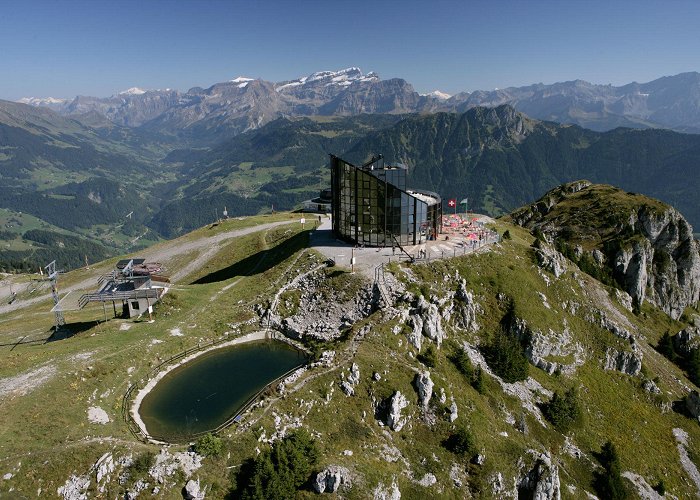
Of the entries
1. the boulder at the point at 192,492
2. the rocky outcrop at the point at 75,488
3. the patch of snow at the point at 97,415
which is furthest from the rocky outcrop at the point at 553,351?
the rocky outcrop at the point at 75,488

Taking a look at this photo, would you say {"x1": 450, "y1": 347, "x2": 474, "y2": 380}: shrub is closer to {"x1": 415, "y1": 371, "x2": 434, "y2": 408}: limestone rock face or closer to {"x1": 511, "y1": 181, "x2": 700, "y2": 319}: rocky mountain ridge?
{"x1": 415, "y1": 371, "x2": 434, "y2": 408}: limestone rock face

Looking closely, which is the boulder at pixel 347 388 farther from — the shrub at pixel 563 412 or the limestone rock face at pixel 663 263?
the limestone rock face at pixel 663 263

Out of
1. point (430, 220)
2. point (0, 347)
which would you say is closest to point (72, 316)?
point (0, 347)

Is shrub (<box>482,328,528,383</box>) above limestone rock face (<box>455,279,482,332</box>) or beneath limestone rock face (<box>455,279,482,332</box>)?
beneath

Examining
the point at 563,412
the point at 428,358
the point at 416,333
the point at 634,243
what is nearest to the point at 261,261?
the point at 416,333

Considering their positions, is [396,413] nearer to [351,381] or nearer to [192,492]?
[351,381]

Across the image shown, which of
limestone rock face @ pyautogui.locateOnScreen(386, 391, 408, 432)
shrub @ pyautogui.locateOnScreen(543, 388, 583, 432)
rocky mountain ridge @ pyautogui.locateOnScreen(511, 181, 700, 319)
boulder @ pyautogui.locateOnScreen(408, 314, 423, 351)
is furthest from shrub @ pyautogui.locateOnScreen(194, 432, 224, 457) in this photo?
rocky mountain ridge @ pyautogui.locateOnScreen(511, 181, 700, 319)
